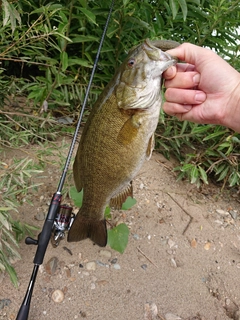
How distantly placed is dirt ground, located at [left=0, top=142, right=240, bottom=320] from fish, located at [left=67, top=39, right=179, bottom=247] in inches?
31.5

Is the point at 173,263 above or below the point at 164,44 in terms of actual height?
below

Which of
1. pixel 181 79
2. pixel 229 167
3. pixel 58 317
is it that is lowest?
pixel 58 317

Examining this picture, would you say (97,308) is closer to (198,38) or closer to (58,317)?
(58,317)

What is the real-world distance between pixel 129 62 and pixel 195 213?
1806 mm

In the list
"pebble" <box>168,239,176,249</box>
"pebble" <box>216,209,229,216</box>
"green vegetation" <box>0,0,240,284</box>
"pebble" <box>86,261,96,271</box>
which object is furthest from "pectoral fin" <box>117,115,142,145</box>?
"pebble" <box>216,209,229,216</box>

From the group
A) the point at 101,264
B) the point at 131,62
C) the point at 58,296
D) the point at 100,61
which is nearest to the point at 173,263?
the point at 101,264

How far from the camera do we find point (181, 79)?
66.9 inches

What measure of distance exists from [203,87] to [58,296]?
4.90ft

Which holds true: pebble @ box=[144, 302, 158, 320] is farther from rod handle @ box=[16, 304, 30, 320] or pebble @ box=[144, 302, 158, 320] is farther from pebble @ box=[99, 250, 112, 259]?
rod handle @ box=[16, 304, 30, 320]

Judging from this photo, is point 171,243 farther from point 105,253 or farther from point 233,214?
point 233,214

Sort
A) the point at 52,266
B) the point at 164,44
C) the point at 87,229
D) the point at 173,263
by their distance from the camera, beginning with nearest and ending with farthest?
the point at 164,44 < the point at 87,229 < the point at 52,266 < the point at 173,263

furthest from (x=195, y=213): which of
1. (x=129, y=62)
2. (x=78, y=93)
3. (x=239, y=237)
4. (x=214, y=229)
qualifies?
(x=129, y=62)

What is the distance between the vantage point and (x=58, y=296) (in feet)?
6.84

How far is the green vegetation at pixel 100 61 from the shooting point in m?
2.51
